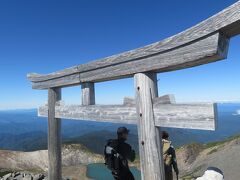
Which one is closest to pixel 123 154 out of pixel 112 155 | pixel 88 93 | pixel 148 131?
pixel 112 155

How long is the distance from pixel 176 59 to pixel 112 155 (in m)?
2.62

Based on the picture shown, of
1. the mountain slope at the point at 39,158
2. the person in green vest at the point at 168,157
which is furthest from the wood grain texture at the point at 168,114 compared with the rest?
the mountain slope at the point at 39,158

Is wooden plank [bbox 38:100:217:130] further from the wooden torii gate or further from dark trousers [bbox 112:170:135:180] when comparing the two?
dark trousers [bbox 112:170:135:180]

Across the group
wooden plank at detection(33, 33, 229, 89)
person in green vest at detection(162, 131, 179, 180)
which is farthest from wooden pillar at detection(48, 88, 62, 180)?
person in green vest at detection(162, 131, 179, 180)

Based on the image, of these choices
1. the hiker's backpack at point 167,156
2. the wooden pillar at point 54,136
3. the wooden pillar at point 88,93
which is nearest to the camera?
the wooden pillar at point 88,93

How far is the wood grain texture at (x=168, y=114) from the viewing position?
5.21m

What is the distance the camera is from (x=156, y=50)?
6.02 metres

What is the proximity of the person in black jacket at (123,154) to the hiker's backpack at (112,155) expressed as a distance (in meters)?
0.09

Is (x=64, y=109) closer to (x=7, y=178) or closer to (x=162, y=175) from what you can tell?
(x=162, y=175)

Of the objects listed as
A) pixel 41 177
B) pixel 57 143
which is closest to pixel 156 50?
pixel 57 143

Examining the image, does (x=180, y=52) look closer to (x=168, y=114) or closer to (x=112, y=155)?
(x=168, y=114)

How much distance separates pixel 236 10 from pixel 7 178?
12396 mm

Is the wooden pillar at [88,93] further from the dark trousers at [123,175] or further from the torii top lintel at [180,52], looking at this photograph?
the dark trousers at [123,175]

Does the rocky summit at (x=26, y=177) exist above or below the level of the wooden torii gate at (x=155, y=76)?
below
